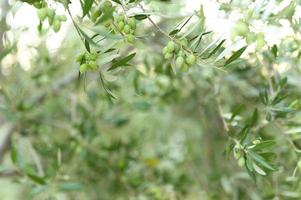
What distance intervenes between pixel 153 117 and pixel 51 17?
1.19 m

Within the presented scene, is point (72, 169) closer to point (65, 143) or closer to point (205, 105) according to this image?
point (65, 143)

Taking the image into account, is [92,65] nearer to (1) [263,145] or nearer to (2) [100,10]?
(2) [100,10]

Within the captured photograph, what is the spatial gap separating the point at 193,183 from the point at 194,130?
327 millimetres

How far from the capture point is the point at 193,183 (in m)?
1.56

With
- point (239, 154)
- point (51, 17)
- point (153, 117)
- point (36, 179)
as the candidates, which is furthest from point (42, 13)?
point (153, 117)

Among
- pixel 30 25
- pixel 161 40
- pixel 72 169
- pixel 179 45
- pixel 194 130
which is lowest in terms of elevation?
pixel 194 130

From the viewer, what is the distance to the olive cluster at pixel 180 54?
670mm

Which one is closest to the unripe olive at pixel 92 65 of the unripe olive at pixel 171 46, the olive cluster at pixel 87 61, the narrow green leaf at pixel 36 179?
the olive cluster at pixel 87 61

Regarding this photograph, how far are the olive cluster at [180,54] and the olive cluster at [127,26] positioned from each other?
6 centimetres

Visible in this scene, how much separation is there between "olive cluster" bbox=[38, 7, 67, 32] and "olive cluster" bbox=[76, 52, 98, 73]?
3.4 inches

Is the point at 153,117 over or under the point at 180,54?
under

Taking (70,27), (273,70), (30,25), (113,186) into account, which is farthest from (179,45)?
(70,27)

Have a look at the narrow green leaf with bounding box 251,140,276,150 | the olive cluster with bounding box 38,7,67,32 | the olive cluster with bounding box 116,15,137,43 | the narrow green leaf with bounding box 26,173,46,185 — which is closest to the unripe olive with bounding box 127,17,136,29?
the olive cluster with bounding box 116,15,137,43

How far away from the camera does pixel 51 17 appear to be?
71 cm
